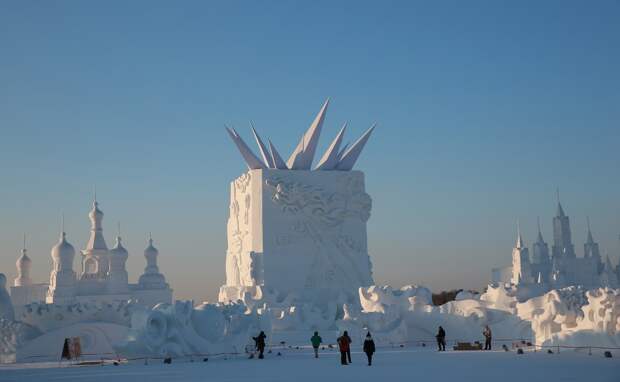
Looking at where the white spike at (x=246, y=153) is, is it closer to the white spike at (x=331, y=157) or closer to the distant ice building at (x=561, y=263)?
the white spike at (x=331, y=157)

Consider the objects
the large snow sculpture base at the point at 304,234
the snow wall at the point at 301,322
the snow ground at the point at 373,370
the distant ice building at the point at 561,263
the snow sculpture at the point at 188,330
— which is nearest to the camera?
the snow ground at the point at 373,370

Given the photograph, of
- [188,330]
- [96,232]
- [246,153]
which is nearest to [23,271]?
[96,232]

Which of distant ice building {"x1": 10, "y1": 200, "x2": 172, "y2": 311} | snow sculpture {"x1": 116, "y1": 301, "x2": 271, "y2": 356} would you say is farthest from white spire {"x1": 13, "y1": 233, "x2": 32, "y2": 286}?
snow sculpture {"x1": 116, "y1": 301, "x2": 271, "y2": 356}

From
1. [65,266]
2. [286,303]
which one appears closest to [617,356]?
[286,303]

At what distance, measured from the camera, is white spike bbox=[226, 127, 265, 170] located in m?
38.0

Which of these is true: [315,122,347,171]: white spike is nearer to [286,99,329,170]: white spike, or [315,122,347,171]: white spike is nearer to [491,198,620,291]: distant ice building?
[286,99,329,170]: white spike

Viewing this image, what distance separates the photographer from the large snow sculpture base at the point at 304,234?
36.9 m

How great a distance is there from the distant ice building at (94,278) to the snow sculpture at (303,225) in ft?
34.9

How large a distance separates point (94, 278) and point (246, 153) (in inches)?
568

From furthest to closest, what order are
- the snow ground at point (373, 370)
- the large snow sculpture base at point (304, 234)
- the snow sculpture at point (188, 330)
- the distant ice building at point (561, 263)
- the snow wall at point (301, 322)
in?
the distant ice building at point (561, 263)
the large snow sculpture base at point (304, 234)
the snow wall at point (301, 322)
the snow sculpture at point (188, 330)
the snow ground at point (373, 370)

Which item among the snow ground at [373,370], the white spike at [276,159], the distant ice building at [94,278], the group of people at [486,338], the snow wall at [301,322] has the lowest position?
the snow ground at [373,370]

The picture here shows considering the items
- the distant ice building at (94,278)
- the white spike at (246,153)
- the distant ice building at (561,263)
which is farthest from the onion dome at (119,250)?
the distant ice building at (561,263)

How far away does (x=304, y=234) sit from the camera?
37562mm

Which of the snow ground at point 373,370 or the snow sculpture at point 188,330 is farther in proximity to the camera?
the snow sculpture at point 188,330
